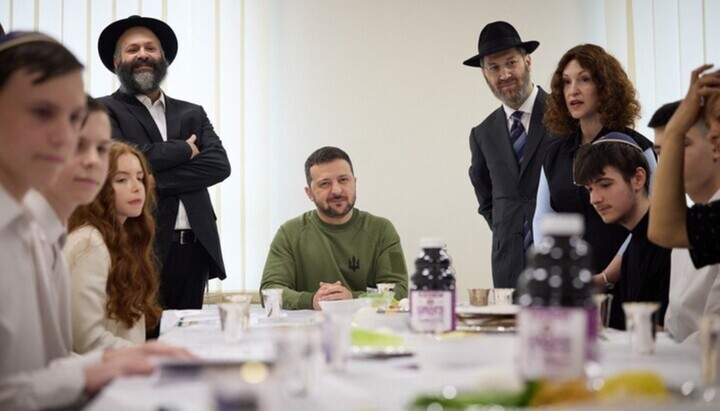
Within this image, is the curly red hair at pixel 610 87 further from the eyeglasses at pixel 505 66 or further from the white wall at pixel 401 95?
the white wall at pixel 401 95

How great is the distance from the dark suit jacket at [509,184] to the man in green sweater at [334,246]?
561 millimetres

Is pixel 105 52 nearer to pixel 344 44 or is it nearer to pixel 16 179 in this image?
pixel 344 44

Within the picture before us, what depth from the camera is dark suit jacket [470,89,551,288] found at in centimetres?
383

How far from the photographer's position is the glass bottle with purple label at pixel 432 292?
176cm

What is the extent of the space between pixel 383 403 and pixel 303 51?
4164mm

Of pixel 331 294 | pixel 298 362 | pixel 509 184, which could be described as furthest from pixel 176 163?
pixel 298 362

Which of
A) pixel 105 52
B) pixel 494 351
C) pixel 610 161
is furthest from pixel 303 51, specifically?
pixel 494 351

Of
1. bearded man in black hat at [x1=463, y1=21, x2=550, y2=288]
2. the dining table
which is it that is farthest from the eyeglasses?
the dining table

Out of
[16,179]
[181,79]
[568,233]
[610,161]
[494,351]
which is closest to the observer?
[568,233]

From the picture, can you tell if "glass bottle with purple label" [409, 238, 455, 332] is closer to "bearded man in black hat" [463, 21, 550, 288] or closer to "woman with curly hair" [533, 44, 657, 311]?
"woman with curly hair" [533, 44, 657, 311]

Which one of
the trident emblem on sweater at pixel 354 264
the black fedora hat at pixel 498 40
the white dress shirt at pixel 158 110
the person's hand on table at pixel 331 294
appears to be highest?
the black fedora hat at pixel 498 40

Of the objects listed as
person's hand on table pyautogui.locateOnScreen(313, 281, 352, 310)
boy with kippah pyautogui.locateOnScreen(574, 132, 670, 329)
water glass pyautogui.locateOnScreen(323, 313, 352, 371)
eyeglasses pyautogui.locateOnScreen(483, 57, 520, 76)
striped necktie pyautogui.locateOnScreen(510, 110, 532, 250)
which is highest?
eyeglasses pyautogui.locateOnScreen(483, 57, 520, 76)

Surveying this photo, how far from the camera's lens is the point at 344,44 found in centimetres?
510

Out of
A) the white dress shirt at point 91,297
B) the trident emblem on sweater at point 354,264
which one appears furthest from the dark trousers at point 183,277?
the white dress shirt at point 91,297
